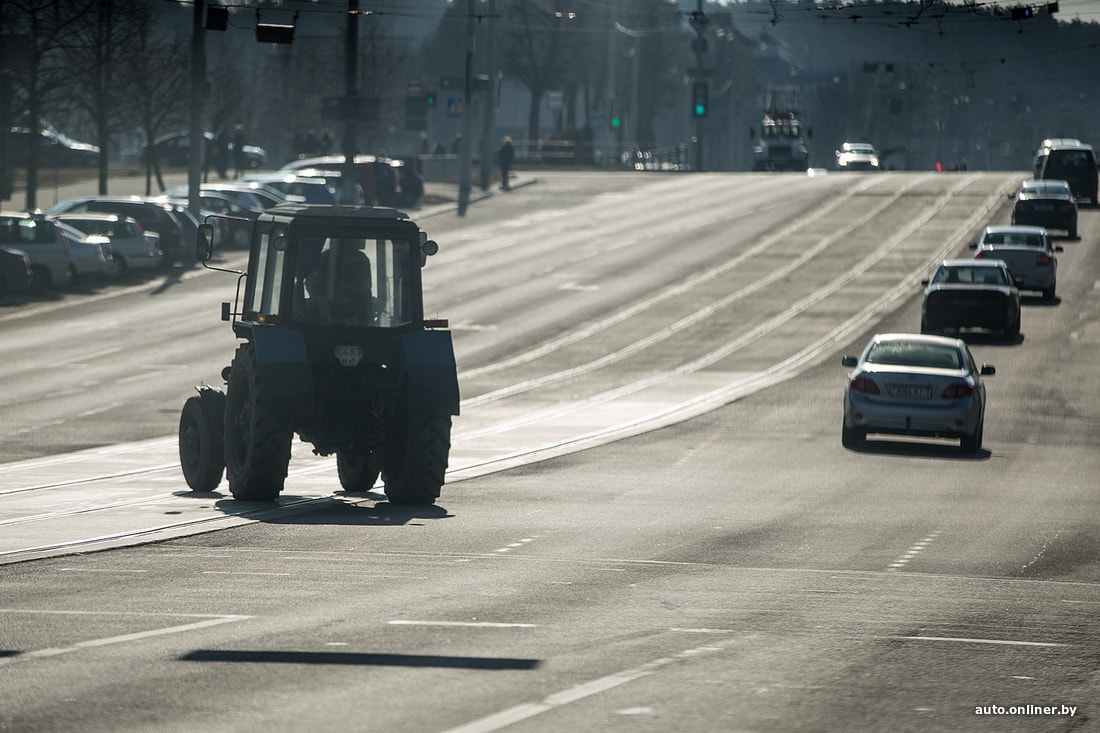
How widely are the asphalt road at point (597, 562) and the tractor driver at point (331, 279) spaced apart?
5.87ft

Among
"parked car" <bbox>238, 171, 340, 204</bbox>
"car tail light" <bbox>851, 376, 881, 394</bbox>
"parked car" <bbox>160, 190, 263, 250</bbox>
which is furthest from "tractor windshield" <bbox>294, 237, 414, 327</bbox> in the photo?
"parked car" <bbox>238, 171, 340, 204</bbox>

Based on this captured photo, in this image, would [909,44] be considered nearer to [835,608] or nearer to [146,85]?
[146,85]

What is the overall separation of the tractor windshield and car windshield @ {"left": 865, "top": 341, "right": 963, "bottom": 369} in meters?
9.09

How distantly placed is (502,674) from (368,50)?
262 feet

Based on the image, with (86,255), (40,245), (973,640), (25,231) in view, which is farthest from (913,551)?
(86,255)

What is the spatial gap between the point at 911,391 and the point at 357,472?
8247 millimetres

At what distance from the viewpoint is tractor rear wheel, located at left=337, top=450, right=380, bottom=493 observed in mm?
17328

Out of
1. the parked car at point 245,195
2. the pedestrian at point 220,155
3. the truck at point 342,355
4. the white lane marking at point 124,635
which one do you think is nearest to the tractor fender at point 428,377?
the truck at point 342,355

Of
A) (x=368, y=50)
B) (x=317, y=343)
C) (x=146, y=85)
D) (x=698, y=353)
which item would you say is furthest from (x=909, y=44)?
(x=317, y=343)

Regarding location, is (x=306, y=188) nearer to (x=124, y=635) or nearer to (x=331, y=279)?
(x=331, y=279)

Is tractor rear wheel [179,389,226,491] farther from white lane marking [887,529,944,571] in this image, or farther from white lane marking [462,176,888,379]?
white lane marking [462,176,888,379]

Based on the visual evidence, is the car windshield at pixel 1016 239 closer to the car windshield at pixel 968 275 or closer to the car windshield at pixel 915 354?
the car windshield at pixel 968 275

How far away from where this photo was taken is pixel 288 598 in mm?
10594

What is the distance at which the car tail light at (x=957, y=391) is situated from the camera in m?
22.3
